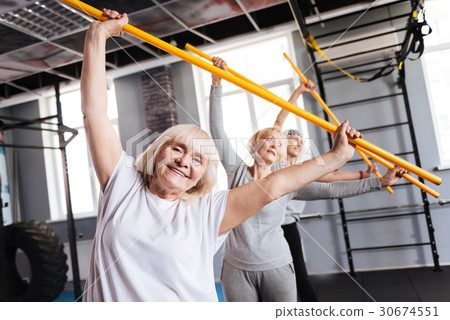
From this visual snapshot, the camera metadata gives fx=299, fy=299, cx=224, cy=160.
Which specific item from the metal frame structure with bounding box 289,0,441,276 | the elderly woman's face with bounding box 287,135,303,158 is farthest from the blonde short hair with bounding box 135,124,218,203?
the metal frame structure with bounding box 289,0,441,276

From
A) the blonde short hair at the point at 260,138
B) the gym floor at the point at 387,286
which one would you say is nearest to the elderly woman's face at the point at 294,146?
the blonde short hair at the point at 260,138

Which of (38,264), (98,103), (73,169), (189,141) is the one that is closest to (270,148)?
(189,141)

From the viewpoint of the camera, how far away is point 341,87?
69 centimetres

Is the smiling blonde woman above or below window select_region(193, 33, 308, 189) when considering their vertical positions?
below

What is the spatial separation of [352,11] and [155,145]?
0.45 m

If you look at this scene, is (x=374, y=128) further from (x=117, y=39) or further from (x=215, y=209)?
(x=117, y=39)

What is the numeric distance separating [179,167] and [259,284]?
1.00 ft

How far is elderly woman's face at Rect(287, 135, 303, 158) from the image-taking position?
482mm

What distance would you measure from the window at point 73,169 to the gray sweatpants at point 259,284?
283 millimetres

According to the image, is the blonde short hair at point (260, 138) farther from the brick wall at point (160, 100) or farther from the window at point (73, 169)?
the window at point (73, 169)

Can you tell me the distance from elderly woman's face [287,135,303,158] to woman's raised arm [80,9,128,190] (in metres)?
0.26

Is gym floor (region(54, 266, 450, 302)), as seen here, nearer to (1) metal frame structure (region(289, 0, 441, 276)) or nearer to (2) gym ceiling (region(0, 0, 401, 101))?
(1) metal frame structure (region(289, 0, 441, 276))
